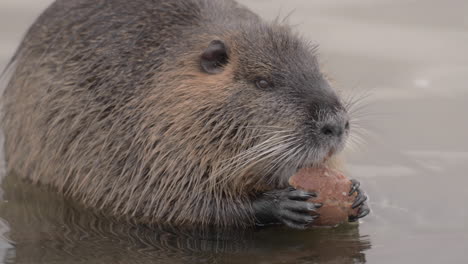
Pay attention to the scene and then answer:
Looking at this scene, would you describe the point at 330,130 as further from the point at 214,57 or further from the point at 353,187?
the point at 214,57

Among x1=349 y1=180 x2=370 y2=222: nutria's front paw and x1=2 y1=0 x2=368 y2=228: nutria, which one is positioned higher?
x1=2 y1=0 x2=368 y2=228: nutria

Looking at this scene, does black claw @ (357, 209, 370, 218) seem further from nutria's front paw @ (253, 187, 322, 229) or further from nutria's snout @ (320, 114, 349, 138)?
nutria's snout @ (320, 114, 349, 138)

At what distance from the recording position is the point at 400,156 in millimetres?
7578

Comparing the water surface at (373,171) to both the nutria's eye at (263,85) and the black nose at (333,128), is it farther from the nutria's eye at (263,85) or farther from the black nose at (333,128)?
the nutria's eye at (263,85)

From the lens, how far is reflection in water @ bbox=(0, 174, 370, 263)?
612cm

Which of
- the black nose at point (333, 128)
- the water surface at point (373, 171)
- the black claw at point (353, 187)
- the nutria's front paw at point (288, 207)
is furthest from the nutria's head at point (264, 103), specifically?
the water surface at point (373, 171)

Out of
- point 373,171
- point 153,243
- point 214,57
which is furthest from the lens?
point 373,171

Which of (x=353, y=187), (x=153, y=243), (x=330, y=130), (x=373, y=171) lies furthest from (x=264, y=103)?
(x=373, y=171)

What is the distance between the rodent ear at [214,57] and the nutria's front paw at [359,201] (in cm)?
101

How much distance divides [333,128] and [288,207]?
1.73 feet

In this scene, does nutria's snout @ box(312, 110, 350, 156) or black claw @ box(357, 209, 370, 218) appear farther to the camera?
black claw @ box(357, 209, 370, 218)

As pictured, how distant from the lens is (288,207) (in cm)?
624

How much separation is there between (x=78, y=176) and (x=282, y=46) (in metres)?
1.50

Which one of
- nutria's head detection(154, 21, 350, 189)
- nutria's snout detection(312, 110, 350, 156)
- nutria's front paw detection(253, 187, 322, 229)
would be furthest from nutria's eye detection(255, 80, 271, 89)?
nutria's front paw detection(253, 187, 322, 229)
